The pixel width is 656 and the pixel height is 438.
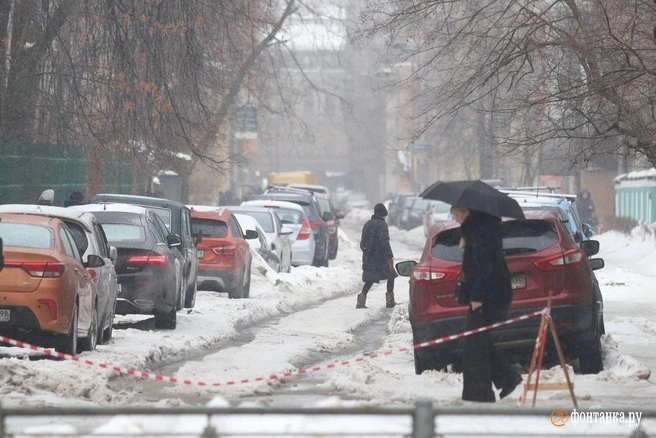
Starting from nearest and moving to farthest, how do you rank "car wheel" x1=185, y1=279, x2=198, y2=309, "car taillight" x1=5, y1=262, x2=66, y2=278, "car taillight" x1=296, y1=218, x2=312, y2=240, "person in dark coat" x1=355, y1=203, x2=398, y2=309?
"car taillight" x1=5, y1=262, x2=66, y2=278 < "car wheel" x1=185, y1=279, x2=198, y2=309 < "person in dark coat" x1=355, y1=203, x2=398, y2=309 < "car taillight" x1=296, y1=218, x2=312, y2=240

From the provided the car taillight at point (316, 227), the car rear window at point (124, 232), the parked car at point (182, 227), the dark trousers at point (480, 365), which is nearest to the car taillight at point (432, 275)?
the dark trousers at point (480, 365)

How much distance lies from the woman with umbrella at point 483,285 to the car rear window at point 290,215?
22433mm

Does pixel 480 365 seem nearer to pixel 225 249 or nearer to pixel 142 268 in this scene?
pixel 142 268

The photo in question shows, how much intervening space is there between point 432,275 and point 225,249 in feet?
34.5

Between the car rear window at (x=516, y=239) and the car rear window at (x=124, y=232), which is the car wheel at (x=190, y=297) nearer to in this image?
the car rear window at (x=124, y=232)

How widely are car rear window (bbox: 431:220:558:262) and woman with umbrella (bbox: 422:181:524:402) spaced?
210 centimetres

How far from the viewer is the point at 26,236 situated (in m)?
12.9

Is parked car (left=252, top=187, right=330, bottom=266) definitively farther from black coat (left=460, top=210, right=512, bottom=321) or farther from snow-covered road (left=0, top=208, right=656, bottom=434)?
black coat (left=460, top=210, right=512, bottom=321)

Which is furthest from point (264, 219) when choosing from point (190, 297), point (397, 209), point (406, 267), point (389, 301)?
point (397, 209)

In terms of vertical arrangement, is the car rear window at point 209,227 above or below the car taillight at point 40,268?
above

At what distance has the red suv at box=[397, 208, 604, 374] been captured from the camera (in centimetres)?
1166

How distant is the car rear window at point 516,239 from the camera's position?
11891 mm

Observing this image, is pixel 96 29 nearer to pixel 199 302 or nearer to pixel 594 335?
pixel 199 302

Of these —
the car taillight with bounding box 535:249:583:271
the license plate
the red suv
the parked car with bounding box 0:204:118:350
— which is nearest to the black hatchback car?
the parked car with bounding box 0:204:118:350
